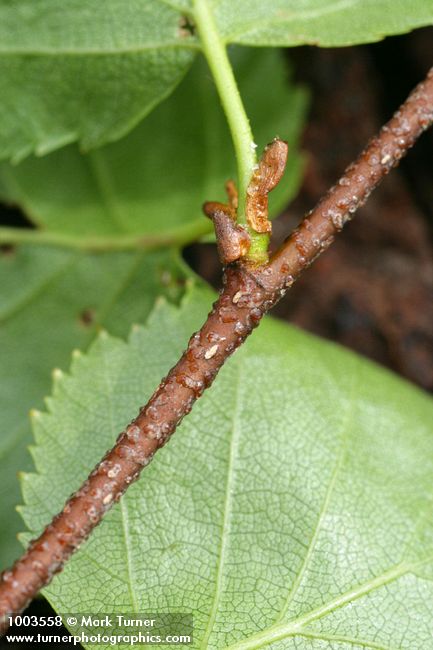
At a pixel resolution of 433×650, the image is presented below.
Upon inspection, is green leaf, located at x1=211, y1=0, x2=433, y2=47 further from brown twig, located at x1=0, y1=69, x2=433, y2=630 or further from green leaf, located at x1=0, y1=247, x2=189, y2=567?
green leaf, located at x1=0, y1=247, x2=189, y2=567

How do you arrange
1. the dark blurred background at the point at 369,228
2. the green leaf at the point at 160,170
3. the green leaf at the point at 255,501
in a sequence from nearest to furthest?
the green leaf at the point at 255,501
the green leaf at the point at 160,170
the dark blurred background at the point at 369,228

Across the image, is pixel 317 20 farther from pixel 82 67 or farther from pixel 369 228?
pixel 369 228

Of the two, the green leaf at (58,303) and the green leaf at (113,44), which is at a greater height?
the green leaf at (113,44)

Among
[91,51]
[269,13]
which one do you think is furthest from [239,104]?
[91,51]

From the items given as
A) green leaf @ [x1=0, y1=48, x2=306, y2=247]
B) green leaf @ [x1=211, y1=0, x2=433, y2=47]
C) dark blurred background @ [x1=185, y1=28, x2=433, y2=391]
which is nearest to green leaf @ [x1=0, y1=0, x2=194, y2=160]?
green leaf @ [x1=211, y1=0, x2=433, y2=47]

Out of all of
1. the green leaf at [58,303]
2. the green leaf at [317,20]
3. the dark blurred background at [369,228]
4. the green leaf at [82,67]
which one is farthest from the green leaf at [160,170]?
the green leaf at [317,20]

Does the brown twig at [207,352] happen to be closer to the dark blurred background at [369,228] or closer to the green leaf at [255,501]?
the green leaf at [255,501]
